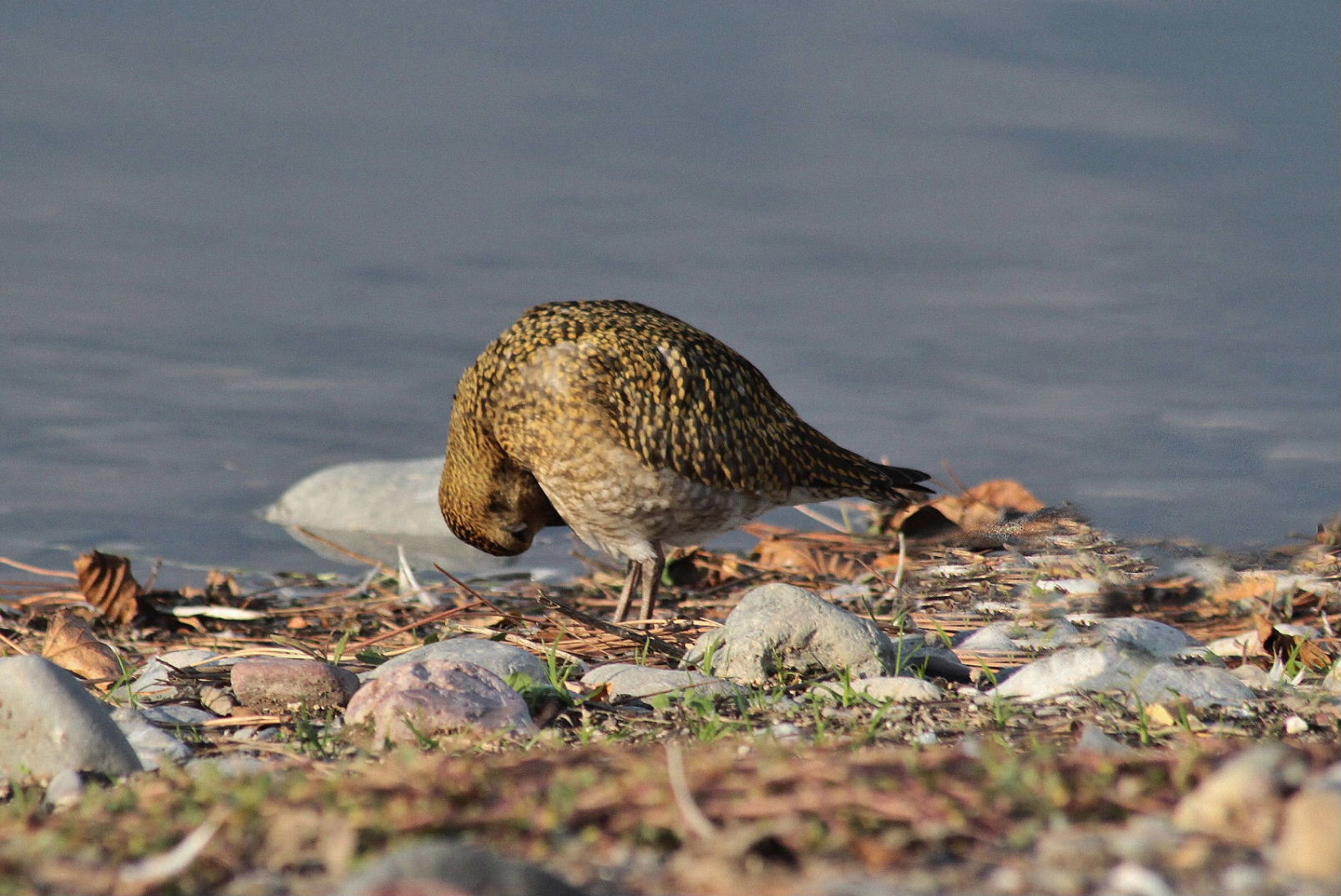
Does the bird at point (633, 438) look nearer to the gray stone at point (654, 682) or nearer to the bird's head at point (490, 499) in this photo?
the bird's head at point (490, 499)

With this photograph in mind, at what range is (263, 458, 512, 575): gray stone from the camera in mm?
8844

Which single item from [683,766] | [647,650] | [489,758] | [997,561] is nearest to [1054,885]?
[683,766]

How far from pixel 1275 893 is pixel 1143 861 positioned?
0.19m

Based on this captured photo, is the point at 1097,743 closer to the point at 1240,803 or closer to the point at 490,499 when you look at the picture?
the point at 1240,803

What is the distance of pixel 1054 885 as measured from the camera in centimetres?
220

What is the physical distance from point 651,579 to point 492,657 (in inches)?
66.4

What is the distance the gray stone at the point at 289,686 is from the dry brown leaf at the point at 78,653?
3.23 feet

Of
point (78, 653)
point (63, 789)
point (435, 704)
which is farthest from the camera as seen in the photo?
point (78, 653)

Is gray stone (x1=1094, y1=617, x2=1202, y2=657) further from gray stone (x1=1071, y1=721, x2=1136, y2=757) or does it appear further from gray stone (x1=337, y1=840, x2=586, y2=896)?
gray stone (x1=337, y1=840, x2=586, y2=896)

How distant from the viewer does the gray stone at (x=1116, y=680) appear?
13.8ft

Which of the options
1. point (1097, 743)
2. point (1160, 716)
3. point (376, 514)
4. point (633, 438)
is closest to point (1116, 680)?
point (1160, 716)

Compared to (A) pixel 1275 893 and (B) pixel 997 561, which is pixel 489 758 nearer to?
(A) pixel 1275 893

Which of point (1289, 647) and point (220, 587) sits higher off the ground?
point (1289, 647)

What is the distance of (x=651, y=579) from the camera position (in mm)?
6094
